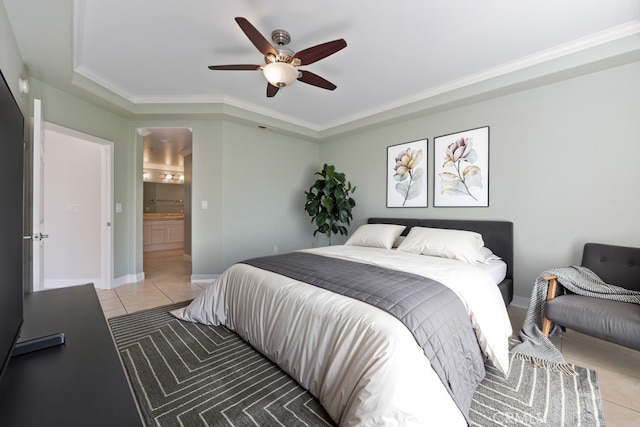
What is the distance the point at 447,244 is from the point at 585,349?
126 cm

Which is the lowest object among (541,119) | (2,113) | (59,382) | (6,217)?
(59,382)

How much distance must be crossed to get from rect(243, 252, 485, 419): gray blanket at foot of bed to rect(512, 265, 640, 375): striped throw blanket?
668 mm

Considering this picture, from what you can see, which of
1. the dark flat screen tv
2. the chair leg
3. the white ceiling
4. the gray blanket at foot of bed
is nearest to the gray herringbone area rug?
the gray blanket at foot of bed

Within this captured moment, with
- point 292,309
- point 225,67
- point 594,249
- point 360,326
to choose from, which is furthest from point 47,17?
point 594,249

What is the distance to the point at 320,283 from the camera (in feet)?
6.00

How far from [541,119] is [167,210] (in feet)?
30.7

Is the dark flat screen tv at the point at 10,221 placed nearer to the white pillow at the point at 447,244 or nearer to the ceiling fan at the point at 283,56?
the ceiling fan at the point at 283,56

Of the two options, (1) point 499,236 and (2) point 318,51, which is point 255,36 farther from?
(1) point 499,236

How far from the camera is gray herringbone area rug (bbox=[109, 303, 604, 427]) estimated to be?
1399 mm

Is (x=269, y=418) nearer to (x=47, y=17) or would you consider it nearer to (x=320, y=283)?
(x=320, y=283)

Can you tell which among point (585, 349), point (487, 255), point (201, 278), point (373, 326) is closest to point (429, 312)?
point (373, 326)

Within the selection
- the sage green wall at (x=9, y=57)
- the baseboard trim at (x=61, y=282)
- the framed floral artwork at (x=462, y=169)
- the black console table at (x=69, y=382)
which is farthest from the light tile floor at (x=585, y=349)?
the sage green wall at (x=9, y=57)

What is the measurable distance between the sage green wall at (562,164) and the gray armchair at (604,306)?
225mm

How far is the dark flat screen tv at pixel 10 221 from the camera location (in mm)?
761
